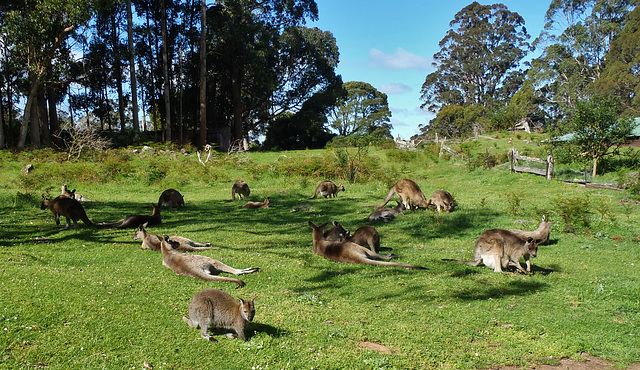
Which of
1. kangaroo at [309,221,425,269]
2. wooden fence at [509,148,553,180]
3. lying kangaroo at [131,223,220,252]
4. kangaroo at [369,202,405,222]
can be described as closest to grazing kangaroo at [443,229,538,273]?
kangaroo at [309,221,425,269]

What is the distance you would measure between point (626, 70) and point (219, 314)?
5330 cm

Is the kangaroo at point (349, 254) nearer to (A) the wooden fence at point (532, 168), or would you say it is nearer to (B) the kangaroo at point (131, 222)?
(B) the kangaroo at point (131, 222)

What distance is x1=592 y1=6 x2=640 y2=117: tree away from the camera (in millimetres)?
43781

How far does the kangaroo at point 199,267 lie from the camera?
6.94 m

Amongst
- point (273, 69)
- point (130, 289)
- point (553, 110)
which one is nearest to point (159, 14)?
point (273, 69)

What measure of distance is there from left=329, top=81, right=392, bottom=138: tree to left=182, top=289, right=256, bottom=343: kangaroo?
58.0 metres

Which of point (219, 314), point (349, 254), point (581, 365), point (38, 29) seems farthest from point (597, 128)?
point (38, 29)

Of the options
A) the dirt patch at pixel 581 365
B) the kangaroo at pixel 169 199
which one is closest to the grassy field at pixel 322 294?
the dirt patch at pixel 581 365

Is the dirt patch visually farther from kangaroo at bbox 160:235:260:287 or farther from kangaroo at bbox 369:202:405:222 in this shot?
kangaroo at bbox 369:202:405:222

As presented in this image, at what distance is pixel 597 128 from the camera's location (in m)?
19.7

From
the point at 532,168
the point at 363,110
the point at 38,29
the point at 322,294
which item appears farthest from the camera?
the point at 363,110

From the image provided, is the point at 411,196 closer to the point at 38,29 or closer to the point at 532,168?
the point at 532,168

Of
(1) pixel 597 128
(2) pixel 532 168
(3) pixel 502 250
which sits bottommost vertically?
(3) pixel 502 250

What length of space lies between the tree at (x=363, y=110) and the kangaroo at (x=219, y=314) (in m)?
58.0
